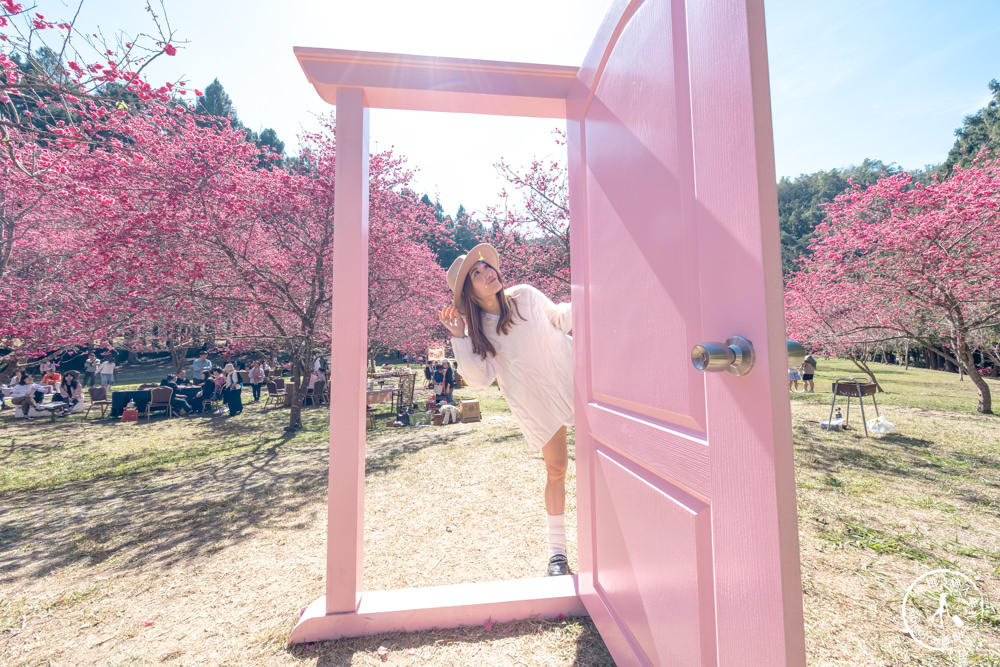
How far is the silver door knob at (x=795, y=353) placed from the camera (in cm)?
85

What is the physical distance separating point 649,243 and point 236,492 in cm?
523

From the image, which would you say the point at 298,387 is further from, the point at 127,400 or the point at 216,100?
the point at 216,100

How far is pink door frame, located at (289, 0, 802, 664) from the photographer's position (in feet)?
6.51

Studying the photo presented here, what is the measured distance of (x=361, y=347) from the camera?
2.06 metres

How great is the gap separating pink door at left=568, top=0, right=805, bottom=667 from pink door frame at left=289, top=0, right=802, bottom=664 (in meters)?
0.39

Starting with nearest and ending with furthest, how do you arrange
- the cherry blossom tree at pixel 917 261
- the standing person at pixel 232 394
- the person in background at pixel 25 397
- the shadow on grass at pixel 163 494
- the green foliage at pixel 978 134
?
the shadow on grass at pixel 163 494 < the cherry blossom tree at pixel 917 261 < the person in background at pixel 25 397 < the standing person at pixel 232 394 < the green foliage at pixel 978 134

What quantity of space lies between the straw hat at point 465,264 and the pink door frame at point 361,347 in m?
0.63

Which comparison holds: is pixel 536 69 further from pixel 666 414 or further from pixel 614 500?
pixel 614 500

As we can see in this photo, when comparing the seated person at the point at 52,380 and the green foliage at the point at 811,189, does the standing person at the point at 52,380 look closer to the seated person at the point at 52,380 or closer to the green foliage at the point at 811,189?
the seated person at the point at 52,380

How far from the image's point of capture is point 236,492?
4594 mm

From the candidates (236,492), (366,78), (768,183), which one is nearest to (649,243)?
(768,183)

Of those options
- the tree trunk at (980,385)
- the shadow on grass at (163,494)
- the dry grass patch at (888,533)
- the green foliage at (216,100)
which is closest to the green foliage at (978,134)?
the tree trunk at (980,385)

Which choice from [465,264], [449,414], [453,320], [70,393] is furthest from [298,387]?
[465,264]

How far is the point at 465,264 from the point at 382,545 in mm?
2155
